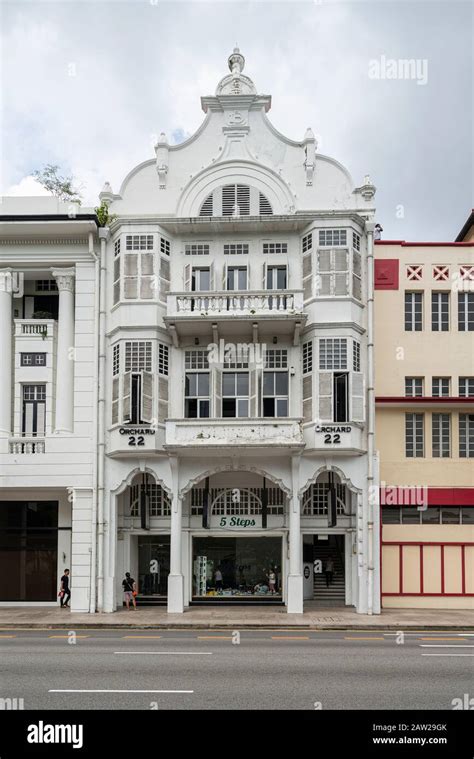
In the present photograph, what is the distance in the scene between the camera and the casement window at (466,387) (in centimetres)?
3306

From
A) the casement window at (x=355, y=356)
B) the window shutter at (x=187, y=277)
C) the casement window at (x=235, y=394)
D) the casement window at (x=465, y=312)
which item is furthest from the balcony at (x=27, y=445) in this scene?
the casement window at (x=465, y=312)

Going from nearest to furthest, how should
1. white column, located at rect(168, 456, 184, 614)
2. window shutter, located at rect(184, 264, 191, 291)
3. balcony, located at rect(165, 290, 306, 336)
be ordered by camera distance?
white column, located at rect(168, 456, 184, 614) → balcony, located at rect(165, 290, 306, 336) → window shutter, located at rect(184, 264, 191, 291)

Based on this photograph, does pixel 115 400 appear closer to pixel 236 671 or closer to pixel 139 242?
pixel 139 242

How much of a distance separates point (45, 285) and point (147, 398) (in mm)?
7107

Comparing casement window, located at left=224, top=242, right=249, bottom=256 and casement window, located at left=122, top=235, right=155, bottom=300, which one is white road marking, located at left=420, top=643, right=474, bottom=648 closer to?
casement window, located at left=122, top=235, right=155, bottom=300

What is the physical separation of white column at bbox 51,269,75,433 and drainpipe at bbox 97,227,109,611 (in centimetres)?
120

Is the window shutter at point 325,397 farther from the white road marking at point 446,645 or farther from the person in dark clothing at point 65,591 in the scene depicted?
the person in dark clothing at point 65,591

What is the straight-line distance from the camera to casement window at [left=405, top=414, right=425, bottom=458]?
33.0 metres

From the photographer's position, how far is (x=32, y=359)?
1310 inches

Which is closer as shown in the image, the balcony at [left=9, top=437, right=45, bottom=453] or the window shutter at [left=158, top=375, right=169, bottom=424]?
the window shutter at [left=158, top=375, right=169, bottom=424]

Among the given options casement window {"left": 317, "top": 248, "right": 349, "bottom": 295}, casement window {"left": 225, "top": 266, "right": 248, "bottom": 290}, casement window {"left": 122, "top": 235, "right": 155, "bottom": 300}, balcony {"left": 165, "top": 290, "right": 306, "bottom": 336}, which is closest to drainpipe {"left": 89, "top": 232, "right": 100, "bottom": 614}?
casement window {"left": 122, "top": 235, "right": 155, "bottom": 300}

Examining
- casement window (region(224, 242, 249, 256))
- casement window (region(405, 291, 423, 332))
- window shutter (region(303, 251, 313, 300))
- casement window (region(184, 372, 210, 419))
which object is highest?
casement window (region(224, 242, 249, 256))

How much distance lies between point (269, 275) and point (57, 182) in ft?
50.8

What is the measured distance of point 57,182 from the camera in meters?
43.2
